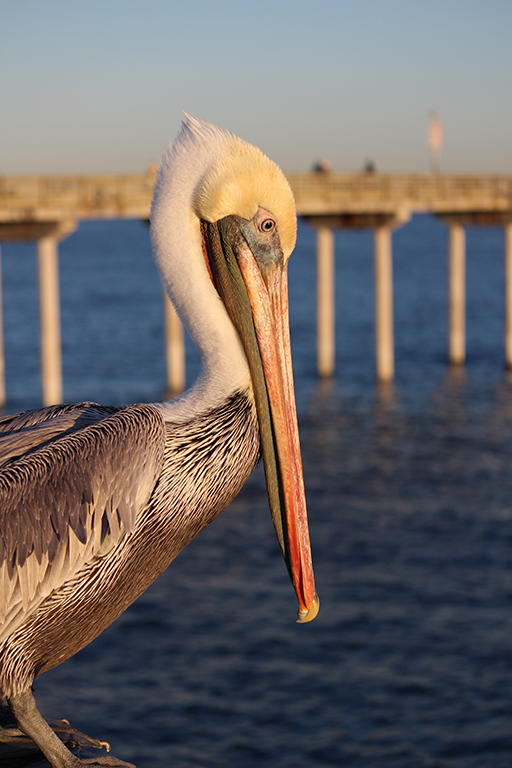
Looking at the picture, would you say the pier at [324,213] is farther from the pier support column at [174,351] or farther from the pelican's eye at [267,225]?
the pelican's eye at [267,225]

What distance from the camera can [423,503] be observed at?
18938 millimetres

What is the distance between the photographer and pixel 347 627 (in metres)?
13.9

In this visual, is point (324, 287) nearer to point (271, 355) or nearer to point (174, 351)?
point (174, 351)

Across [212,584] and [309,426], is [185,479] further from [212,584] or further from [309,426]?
[309,426]

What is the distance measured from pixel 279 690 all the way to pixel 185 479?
956 centimetres

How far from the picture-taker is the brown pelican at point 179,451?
3504 millimetres

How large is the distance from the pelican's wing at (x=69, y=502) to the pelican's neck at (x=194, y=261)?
263 mm

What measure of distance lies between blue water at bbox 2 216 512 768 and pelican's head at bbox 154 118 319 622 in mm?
8621

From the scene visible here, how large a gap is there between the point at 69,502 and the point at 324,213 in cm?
2398

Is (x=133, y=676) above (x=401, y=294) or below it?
below

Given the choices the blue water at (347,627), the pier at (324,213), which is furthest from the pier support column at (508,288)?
the blue water at (347,627)

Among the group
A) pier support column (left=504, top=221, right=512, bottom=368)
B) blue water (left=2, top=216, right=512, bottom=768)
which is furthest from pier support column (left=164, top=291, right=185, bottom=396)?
pier support column (left=504, top=221, right=512, bottom=368)

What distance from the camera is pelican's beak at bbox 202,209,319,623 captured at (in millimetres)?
3428

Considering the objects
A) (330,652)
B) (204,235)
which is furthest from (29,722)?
(330,652)
